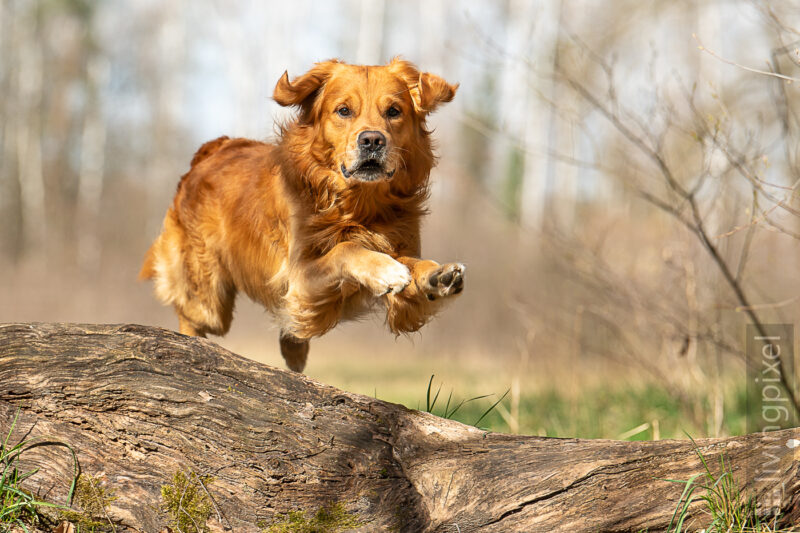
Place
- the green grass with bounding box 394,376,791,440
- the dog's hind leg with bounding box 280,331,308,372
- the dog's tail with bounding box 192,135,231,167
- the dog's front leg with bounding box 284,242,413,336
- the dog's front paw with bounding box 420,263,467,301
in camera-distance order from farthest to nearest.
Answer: the dog's tail with bounding box 192,135,231,167, the green grass with bounding box 394,376,791,440, the dog's hind leg with bounding box 280,331,308,372, the dog's front leg with bounding box 284,242,413,336, the dog's front paw with bounding box 420,263,467,301

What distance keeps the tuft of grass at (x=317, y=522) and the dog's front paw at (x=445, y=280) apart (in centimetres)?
119

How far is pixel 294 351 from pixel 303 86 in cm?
185

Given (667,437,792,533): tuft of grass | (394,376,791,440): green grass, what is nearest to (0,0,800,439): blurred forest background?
(394,376,791,440): green grass

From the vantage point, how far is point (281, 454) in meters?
2.68

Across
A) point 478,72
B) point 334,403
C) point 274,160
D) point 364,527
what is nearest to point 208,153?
point 274,160

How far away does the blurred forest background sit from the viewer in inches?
202

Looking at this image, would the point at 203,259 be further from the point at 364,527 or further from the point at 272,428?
the point at 364,527

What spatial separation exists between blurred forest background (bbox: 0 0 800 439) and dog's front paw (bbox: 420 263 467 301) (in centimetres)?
54

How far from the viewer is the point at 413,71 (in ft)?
14.0

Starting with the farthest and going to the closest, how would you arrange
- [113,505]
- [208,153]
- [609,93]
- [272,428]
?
[208,153], [609,93], [272,428], [113,505]

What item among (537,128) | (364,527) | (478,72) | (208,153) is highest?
(478,72)

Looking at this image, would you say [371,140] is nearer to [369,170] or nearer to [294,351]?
[369,170]

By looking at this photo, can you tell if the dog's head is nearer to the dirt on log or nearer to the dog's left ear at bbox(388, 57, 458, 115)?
the dog's left ear at bbox(388, 57, 458, 115)

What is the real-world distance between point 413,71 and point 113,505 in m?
2.79
